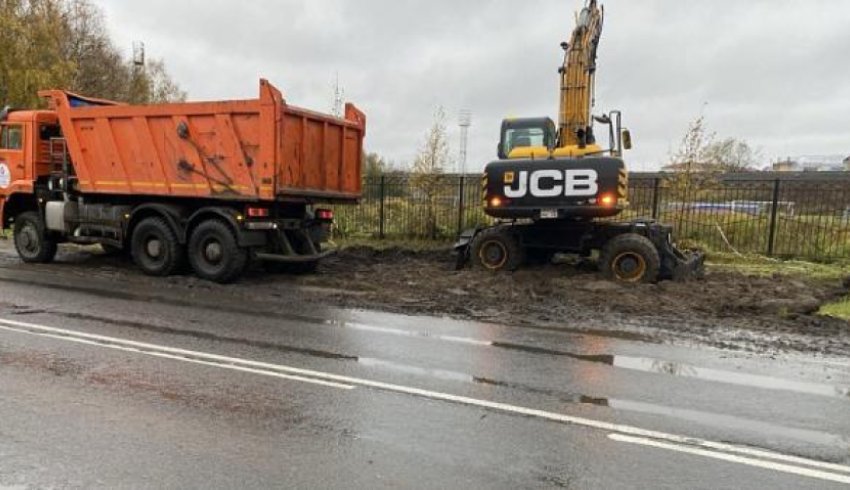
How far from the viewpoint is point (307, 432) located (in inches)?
184

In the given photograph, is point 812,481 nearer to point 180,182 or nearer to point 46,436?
point 46,436

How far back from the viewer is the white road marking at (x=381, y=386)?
177 inches

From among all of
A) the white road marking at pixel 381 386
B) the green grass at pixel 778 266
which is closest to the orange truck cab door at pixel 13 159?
the white road marking at pixel 381 386

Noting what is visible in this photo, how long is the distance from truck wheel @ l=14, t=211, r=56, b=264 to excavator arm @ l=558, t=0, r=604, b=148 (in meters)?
9.90

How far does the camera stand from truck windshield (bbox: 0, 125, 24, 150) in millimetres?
13227

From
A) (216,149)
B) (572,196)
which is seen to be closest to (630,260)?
(572,196)

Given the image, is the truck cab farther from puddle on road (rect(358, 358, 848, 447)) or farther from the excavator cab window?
puddle on road (rect(358, 358, 848, 447))

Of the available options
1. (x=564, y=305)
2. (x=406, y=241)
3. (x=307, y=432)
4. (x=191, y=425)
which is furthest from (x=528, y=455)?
(x=406, y=241)

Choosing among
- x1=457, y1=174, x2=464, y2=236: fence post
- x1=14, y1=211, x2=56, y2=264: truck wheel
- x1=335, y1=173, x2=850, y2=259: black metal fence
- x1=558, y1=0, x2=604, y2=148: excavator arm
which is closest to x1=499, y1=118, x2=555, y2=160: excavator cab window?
x1=558, y1=0, x2=604, y2=148: excavator arm

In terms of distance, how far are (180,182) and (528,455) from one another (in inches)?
352

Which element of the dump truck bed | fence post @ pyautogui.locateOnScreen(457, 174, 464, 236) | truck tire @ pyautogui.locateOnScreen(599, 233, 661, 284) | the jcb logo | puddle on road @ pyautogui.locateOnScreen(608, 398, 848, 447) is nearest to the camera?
puddle on road @ pyautogui.locateOnScreen(608, 398, 848, 447)

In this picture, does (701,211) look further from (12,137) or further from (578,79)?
(12,137)

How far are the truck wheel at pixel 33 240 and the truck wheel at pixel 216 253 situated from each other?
3.53 meters

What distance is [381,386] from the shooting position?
5781mm
